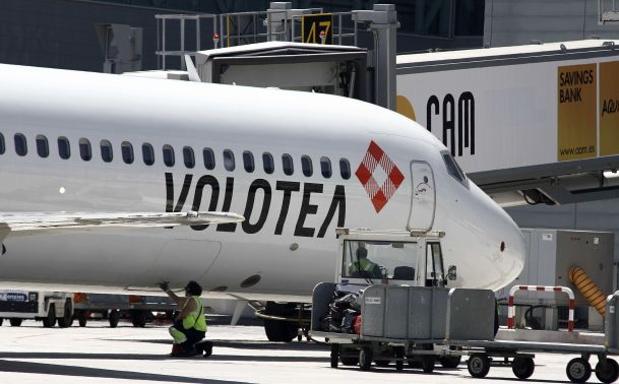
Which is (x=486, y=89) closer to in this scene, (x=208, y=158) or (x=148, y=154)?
(x=208, y=158)

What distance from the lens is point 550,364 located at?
30.2m

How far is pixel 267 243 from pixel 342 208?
161 centimetres

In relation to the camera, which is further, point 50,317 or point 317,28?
point 50,317

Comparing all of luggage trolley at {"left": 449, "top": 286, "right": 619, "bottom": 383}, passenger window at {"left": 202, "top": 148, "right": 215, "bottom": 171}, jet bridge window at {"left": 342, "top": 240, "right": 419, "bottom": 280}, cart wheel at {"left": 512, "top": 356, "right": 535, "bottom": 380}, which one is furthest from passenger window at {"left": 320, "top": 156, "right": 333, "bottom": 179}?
cart wheel at {"left": 512, "top": 356, "right": 535, "bottom": 380}

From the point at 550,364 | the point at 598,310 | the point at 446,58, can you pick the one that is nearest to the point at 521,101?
the point at 446,58

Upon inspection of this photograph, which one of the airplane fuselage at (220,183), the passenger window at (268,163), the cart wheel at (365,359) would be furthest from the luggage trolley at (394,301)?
the passenger window at (268,163)

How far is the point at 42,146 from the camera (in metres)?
25.0

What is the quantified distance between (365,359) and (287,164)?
3.76m

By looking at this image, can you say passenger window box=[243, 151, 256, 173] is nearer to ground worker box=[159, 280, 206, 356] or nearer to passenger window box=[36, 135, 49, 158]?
ground worker box=[159, 280, 206, 356]

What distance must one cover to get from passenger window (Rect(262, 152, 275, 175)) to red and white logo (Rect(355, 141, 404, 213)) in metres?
1.83

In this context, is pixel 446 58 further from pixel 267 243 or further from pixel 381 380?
pixel 381 380

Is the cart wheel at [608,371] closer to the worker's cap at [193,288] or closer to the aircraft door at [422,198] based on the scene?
the aircraft door at [422,198]

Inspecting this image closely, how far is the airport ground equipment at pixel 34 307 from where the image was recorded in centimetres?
4378

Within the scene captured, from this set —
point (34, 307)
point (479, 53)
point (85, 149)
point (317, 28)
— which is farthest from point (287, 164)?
point (34, 307)
